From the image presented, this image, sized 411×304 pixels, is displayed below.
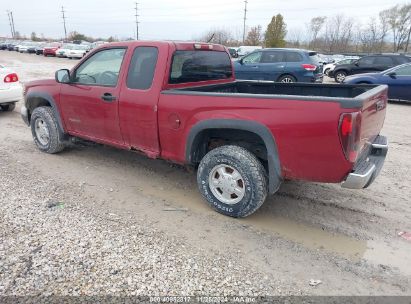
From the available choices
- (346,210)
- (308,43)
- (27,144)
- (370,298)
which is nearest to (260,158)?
(346,210)

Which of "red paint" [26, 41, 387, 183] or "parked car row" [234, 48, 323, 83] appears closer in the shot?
"red paint" [26, 41, 387, 183]

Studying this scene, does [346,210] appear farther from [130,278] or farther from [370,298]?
[130,278]

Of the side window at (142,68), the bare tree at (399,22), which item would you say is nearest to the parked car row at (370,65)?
the side window at (142,68)

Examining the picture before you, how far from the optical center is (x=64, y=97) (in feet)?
16.1

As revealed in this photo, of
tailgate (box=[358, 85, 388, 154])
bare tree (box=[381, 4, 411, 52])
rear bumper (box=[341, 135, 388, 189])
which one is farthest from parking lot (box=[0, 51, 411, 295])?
bare tree (box=[381, 4, 411, 52])

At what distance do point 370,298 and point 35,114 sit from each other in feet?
17.3

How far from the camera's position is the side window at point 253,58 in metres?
13.0

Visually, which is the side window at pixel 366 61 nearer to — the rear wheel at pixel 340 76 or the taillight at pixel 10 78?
the rear wheel at pixel 340 76

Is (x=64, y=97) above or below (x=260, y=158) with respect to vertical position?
above

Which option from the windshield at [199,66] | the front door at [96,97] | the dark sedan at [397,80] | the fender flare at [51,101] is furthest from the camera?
the dark sedan at [397,80]

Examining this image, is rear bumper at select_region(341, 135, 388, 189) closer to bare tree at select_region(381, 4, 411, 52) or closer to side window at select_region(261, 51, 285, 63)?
side window at select_region(261, 51, 285, 63)

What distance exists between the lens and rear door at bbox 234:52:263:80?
1292 centimetres

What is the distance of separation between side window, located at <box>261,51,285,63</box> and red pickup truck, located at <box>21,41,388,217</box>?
27.1ft

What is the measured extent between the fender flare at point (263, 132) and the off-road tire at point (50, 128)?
9.37 feet
